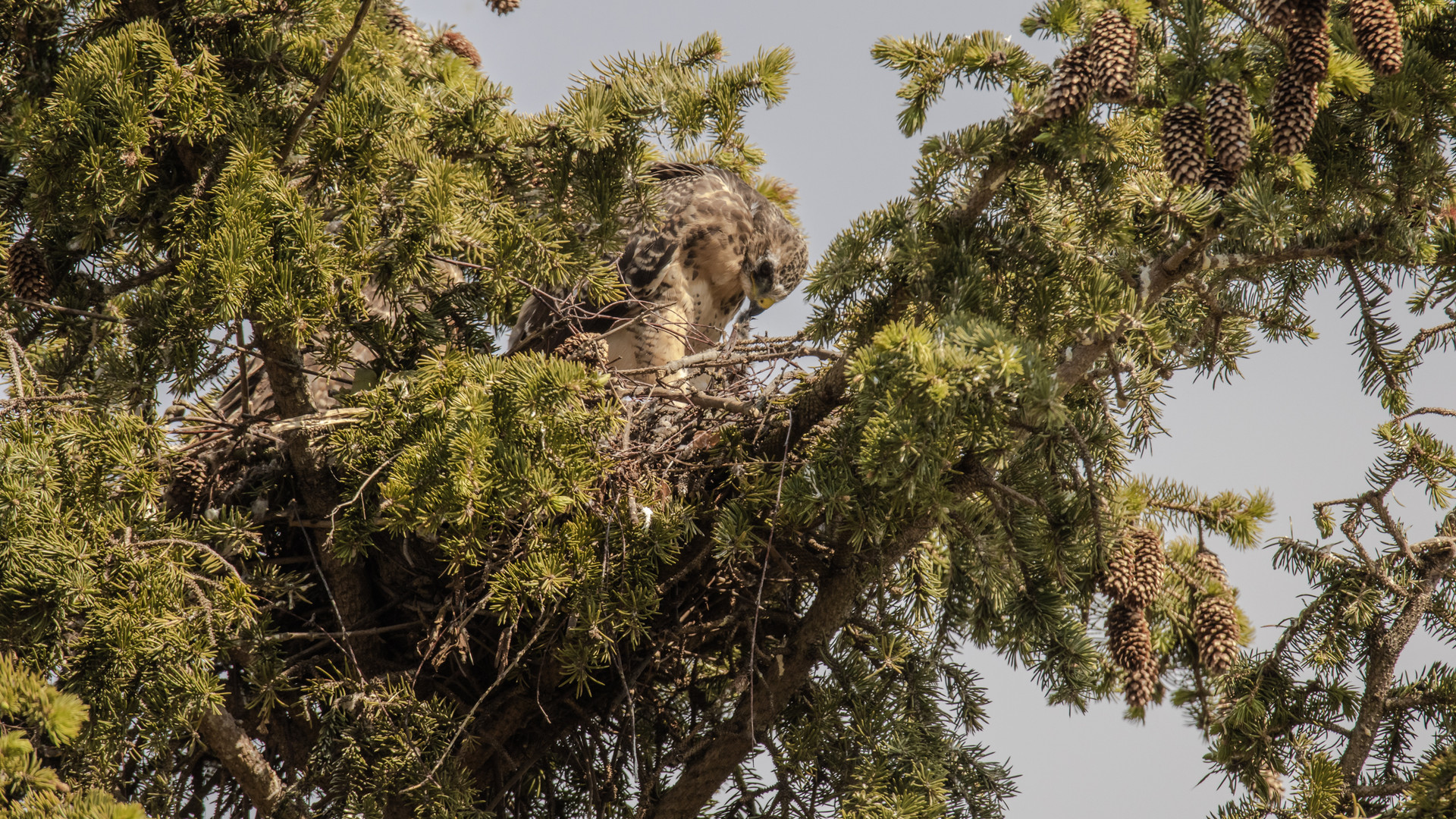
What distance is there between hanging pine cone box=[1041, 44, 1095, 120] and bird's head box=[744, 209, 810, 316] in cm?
250

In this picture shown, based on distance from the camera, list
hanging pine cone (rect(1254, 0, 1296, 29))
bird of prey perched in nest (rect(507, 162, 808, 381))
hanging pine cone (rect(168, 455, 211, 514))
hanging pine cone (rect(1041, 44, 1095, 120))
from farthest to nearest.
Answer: bird of prey perched in nest (rect(507, 162, 808, 381)), hanging pine cone (rect(168, 455, 211, 514)), hanging pine cone (rect(1041, 44, 1095, 120)), hanging pine cone (rect(1254, 0, 1296, 29))

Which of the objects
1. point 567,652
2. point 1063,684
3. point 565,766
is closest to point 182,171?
point 567,652

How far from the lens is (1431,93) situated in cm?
244

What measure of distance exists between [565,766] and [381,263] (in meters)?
1.61

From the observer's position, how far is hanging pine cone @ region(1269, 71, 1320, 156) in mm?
2137

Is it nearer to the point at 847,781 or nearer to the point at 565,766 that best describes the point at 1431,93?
the point at 847,781

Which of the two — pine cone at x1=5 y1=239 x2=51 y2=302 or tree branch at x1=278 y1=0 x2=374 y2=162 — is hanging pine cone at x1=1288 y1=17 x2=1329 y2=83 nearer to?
tree branch at x1=278 y1=0 x2=374 y2=162

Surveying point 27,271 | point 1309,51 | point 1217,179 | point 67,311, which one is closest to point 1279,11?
point 1309,51

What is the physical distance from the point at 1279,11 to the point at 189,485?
2683mm

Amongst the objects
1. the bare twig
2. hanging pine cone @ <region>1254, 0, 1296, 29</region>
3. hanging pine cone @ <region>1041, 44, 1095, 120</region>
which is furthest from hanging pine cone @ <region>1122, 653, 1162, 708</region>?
the bare twig

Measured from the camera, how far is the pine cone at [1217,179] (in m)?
2.23

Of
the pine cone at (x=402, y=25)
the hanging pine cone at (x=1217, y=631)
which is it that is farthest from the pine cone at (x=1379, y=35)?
the pine cone at (x=402, y=25)

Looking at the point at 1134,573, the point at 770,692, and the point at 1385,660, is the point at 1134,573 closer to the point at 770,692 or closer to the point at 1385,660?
the point at 1385,660

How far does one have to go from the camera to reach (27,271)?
2.87 metres
